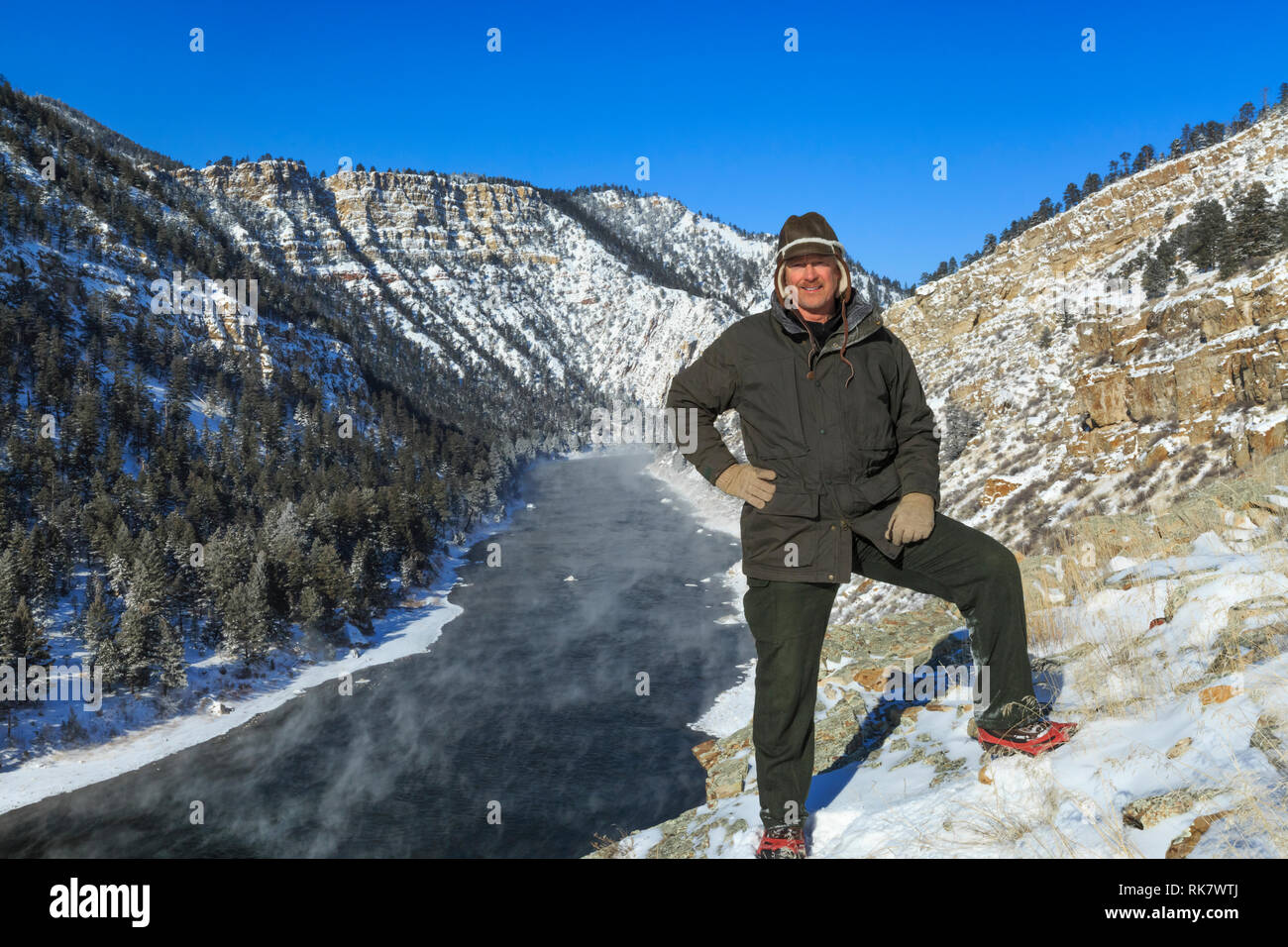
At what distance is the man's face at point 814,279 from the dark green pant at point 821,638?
1.27m

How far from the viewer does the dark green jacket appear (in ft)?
11.8

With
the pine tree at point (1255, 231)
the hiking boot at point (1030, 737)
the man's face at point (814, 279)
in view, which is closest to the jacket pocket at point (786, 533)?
the man's face at point (814, 279)

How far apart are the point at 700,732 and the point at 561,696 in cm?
902

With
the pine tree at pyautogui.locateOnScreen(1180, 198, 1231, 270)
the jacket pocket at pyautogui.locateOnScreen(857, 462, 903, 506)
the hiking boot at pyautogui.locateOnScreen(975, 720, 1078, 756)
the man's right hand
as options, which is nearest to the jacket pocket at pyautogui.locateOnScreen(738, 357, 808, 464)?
the man's right hand

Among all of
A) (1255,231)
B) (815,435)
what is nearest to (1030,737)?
(815,435)

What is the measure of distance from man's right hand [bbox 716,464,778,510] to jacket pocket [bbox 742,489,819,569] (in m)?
0.05

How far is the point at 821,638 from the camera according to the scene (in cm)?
373

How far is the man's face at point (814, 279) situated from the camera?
3.66m

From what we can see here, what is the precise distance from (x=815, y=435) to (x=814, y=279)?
0.82m

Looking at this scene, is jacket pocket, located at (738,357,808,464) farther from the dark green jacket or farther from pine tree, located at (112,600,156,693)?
pine tree, located at (112,600,156,693)

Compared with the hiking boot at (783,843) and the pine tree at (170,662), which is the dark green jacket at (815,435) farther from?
the pine tree at (170,662)

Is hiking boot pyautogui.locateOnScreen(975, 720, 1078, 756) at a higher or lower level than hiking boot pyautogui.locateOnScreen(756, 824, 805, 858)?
higher
